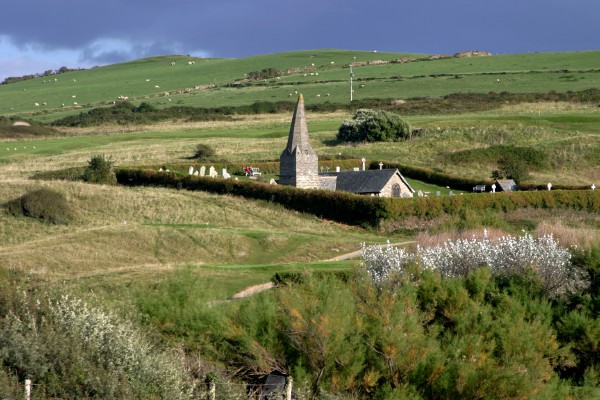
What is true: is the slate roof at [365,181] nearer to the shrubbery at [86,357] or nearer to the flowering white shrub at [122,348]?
the flowering white shrub at [122,348]

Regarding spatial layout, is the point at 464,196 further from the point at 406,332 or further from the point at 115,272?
the point at 406,332

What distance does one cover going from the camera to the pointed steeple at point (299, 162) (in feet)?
228

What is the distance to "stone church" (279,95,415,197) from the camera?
6844 cm

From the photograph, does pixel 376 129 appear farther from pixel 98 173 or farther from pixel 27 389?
pixel 27 389

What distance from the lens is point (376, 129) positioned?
9938 centimetres

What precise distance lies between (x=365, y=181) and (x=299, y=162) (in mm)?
4379

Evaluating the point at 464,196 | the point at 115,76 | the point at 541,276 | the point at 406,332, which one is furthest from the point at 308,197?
the point at 115,76

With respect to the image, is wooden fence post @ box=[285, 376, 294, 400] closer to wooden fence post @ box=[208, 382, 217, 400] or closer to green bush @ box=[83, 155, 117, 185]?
wooden fence post @ box=[208, 382, 217, 400]

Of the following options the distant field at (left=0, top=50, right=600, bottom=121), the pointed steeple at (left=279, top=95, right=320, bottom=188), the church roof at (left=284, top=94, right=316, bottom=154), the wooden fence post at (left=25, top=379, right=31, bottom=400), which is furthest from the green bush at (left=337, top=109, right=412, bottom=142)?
the wooden fence post at (left=25, top=379, right=31, bottom=400)

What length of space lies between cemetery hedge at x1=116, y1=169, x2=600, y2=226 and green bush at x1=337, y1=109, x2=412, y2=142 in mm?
32782

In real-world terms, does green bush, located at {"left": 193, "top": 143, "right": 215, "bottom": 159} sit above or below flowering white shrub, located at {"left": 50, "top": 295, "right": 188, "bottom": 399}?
below

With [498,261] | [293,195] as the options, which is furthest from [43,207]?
[498,261]

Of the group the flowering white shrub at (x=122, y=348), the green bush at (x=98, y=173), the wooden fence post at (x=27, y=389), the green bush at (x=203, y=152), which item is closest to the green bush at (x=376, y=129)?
the green bush at (x=203, y=152)

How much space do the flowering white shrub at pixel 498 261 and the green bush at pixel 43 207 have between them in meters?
30.2
